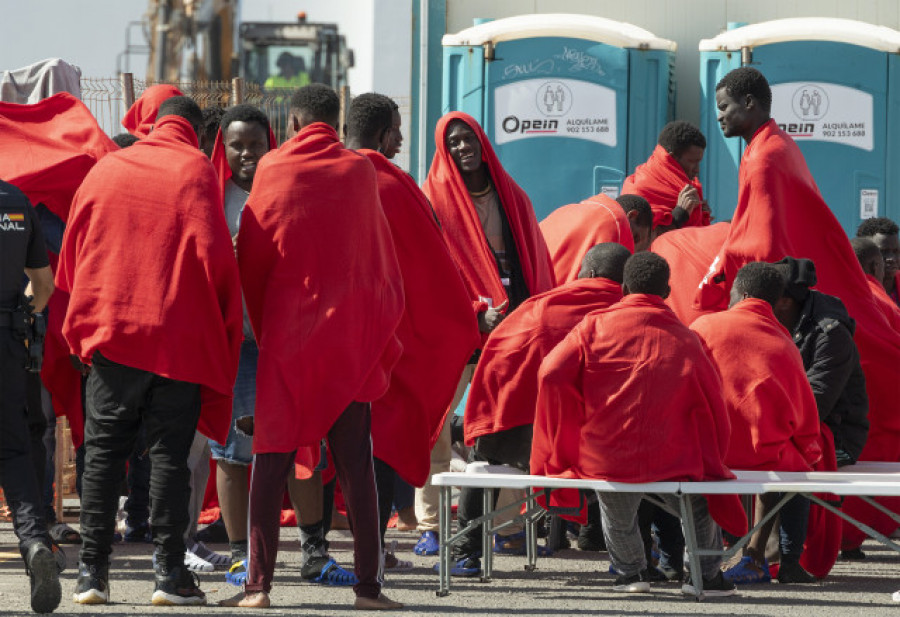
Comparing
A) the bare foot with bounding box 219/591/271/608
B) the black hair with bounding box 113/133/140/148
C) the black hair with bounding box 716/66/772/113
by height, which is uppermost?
the black hair with bounding box 716/66/772/113

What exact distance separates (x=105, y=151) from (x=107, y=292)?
6.17 ft

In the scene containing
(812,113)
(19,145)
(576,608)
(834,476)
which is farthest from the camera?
(812,113)

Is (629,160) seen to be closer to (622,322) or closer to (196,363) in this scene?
(622,322)

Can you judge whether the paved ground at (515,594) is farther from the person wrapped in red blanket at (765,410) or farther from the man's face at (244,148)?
the man's face at (244,148)

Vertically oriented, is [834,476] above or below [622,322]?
below

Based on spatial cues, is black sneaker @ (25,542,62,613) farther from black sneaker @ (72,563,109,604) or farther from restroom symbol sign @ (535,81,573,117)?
restroom symbol sign @ (535,81,573,117)

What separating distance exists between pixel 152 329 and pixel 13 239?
700 mm

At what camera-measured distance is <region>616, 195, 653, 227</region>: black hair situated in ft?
25.6

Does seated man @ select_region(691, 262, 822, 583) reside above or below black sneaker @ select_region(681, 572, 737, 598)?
above

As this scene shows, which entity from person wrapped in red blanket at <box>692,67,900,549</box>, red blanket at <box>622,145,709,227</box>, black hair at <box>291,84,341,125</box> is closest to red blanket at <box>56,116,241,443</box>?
black hair at <box>291,84,341,125</box>

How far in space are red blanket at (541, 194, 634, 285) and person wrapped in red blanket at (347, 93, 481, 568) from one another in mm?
1349

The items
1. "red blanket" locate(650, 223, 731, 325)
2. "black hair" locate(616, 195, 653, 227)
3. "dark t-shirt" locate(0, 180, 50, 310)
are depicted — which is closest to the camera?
"dark t-shirt" locate(0, 180, 50, 310)

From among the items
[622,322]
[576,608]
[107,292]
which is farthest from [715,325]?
[107,292]

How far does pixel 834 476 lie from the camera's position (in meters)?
6.01
